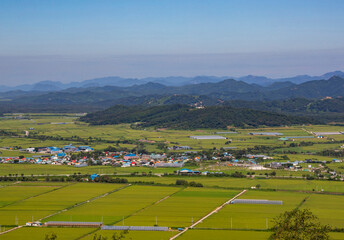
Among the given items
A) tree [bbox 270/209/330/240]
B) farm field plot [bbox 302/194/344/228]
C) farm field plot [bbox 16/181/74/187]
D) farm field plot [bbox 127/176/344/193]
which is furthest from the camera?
farm field plot [bbox 16/181/74/187]

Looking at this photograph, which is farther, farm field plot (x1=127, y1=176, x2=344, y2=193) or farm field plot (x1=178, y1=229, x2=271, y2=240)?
farm field plot (x1=127, y1=176, x2=344, y2=193)

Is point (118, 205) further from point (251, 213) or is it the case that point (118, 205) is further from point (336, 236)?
point (336, 236)

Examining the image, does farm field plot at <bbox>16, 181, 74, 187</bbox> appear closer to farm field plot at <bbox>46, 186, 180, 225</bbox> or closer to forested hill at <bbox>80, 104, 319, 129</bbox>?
farm field plot at <bbox>46, 186, 180, 225</bbox>

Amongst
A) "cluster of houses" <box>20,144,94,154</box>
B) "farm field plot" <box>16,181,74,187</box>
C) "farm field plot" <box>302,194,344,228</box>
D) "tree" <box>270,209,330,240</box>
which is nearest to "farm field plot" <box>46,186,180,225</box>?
"farm field plot" <box>16,181,74,187</box>

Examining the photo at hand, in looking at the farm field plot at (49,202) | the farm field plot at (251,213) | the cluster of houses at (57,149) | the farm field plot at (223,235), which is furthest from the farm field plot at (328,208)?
the cluster of houses at (57,149)

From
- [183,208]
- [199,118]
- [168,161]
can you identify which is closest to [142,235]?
[183,208]

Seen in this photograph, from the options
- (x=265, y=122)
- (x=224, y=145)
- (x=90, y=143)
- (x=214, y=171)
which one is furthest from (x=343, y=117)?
(x=214, y=171)
